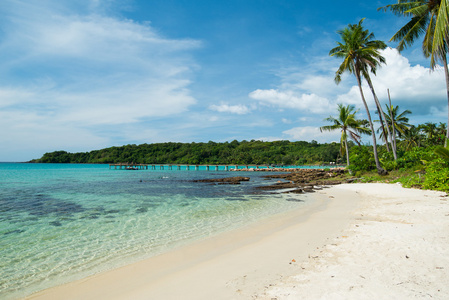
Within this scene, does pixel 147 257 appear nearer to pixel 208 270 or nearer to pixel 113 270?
pixel 113 270

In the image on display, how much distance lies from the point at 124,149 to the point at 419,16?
131231mm

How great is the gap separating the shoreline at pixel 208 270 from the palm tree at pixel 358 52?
1886cm

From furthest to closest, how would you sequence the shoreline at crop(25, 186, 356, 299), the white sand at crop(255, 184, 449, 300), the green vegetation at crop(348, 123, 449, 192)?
the green vegetation at crop(348, 123, 449, 192), the shoreline at crop(25, 186, 356, 299), the white sand at crop(255, 184, 449, 300)

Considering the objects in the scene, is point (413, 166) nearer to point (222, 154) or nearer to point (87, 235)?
point (87, 235)

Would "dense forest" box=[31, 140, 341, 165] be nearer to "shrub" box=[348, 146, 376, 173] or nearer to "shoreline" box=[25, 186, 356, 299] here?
"shrub" box=[348, 146, 376, 173]

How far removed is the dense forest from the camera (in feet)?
312

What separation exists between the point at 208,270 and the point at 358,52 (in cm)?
2283

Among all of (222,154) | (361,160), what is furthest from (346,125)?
(222,154)

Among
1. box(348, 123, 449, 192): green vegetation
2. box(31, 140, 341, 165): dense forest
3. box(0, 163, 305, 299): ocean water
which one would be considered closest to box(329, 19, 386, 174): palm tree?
box(348, 123, 449, 192): green vegetation

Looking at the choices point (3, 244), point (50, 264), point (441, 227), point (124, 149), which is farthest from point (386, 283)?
point (124, 149)

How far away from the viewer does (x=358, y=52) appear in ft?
69.3

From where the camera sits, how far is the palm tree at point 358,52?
21.2m

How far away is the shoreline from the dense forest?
3377 inches

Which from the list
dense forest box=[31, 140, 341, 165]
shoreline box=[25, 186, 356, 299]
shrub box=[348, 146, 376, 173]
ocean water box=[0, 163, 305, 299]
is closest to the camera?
shoreline box=[25, 186, 356, 299]
